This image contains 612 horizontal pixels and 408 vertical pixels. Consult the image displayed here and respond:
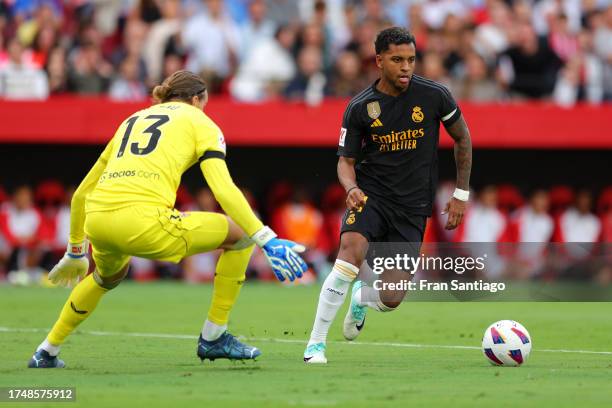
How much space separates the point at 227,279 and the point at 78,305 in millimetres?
1034

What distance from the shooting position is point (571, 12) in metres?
23.9

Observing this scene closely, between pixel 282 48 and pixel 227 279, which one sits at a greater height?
pixel 282 48

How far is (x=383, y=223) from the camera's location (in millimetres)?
9383

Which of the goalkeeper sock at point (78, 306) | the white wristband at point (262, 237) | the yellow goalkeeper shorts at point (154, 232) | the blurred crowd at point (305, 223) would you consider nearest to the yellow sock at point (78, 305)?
the goalkeeper sock at point (78, 306)

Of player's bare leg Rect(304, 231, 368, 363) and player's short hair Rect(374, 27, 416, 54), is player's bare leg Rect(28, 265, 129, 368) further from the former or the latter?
player's short hair Rect(374, 27, 416, 54)

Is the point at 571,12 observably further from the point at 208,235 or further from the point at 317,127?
the point at 208,235

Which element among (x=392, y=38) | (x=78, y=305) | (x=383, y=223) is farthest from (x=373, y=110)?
(x=78, y=305)

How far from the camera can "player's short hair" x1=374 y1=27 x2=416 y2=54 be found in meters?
→ 9.05

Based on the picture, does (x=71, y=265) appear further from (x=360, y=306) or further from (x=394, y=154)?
(x=394, y=154)

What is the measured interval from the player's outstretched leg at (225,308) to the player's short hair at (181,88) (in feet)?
3.59

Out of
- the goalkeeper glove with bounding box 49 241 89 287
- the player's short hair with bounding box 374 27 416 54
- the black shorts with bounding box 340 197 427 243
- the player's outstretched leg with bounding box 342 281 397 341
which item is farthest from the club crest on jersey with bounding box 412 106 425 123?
the goalkeeper glove with bounding box 49 241 89 287

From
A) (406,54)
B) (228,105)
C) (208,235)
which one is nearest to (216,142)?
(208,235)


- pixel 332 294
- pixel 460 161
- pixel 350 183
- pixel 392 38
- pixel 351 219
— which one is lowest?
pixel 332 294

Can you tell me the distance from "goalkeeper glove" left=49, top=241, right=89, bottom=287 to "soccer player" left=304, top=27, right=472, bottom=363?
173 centimetres
